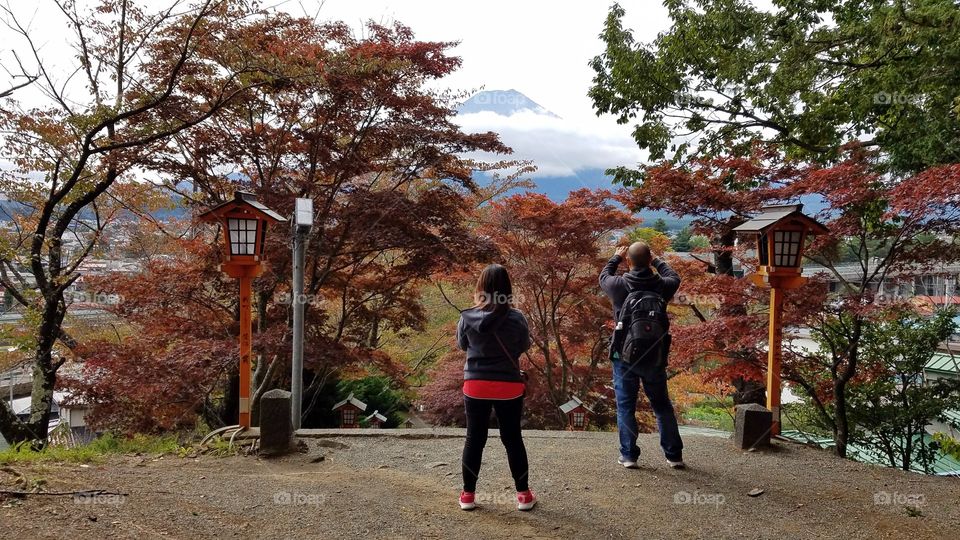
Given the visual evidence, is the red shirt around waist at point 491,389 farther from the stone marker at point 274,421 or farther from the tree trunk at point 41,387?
the tree trunk at point 41,387

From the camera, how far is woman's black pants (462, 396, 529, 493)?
3014 millimetres

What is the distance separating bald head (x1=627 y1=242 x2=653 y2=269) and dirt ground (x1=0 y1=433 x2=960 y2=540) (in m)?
1.55

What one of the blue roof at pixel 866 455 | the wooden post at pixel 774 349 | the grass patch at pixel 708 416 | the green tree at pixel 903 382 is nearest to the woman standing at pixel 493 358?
the wooden post at pixel 774 349

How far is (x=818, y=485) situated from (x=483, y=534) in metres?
2.59

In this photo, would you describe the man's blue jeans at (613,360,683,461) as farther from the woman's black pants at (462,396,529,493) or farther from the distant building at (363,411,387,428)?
the distant building at (363,411,387,428)

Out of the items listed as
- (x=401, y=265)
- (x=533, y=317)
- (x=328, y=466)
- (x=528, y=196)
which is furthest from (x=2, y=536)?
(x=533, y=317)

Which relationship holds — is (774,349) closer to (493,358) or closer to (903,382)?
(493,358)

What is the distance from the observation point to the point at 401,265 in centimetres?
778

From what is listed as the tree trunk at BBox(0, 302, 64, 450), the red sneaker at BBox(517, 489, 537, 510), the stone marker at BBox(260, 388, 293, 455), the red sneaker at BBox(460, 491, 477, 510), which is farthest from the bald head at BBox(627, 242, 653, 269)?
the tree trunk at BBox(0, 302, 64, 450)

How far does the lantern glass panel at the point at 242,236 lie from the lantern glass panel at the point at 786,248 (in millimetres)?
4366

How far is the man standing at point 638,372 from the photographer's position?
3701 mm

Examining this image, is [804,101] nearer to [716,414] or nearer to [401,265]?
[401,265]

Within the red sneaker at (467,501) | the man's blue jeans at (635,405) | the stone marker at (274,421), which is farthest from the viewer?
the stone marker at (274,421)

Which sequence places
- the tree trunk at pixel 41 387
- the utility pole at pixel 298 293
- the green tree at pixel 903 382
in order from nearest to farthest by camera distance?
the utility pole at pixel 298 293, the tree trunk at pixel 41 387, the green tree at pixel 903 382
